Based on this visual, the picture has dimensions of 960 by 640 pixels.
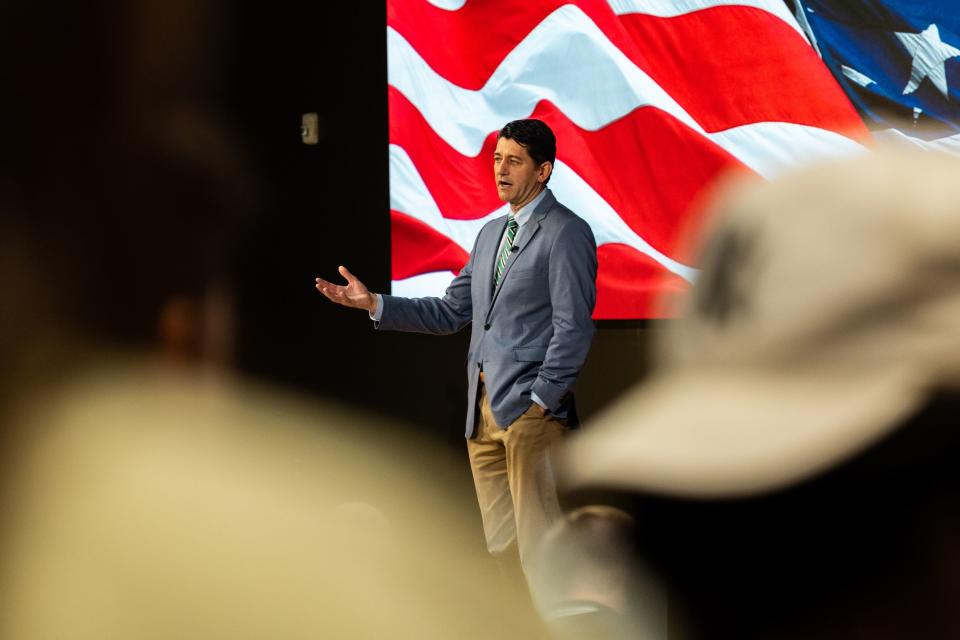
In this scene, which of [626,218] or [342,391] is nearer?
[626,218]

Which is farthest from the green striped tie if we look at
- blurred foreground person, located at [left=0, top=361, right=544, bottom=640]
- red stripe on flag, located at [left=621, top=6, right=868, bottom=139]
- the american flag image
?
blurred foreground person, located at [left=0, top=361, right=544, bottom=640]

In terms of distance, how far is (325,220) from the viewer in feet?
11.5

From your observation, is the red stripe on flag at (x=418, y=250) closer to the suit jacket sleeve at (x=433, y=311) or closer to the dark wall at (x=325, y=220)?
the dark wall at (x=325, y=220)

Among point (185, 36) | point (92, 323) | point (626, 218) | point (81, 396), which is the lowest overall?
point (81, 396)

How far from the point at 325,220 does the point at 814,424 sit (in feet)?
10.7

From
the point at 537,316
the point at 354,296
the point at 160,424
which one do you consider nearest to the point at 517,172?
the point at 537,316

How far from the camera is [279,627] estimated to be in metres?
3.10

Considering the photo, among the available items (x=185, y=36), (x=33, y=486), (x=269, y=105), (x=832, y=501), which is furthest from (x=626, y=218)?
(x=832, y=501)

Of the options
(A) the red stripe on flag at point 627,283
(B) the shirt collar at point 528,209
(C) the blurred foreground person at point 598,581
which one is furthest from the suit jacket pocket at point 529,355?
(C) the blurred foreground person at point 598,581

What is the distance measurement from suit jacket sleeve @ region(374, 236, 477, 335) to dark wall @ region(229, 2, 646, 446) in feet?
2.35

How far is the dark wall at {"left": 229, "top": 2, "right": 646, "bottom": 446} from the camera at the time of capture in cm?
340

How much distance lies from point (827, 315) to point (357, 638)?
9.43ft

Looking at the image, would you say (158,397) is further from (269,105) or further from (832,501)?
(832,501)

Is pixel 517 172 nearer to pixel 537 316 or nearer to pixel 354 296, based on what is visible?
pixel 537 316
